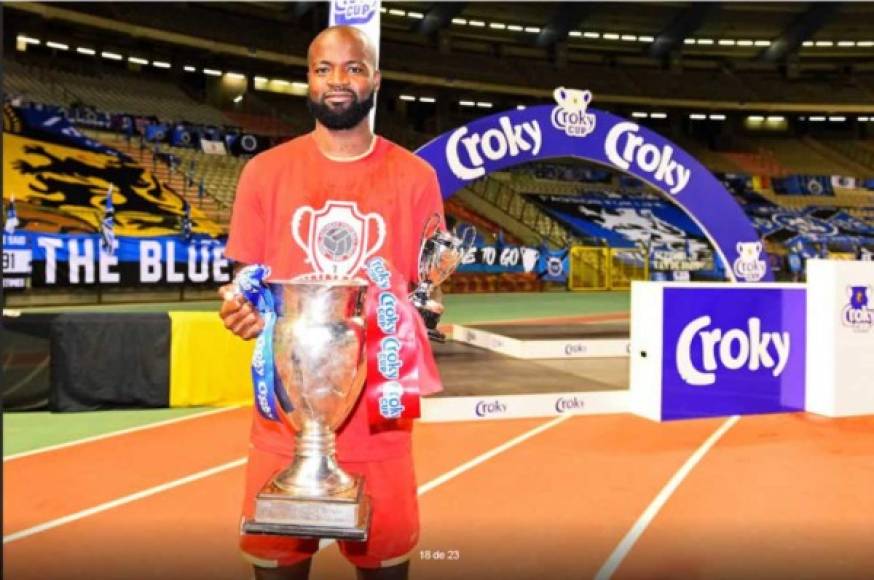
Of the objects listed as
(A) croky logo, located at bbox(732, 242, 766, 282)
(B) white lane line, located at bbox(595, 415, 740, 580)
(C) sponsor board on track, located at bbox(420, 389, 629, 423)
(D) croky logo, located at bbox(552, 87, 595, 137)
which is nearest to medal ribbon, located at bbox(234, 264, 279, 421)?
(B) white lane line, located at bbox(595, 415, 740, 580)

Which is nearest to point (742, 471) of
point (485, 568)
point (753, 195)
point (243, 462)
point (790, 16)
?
point (485, 568)

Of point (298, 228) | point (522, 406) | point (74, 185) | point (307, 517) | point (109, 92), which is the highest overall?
point (109, 92)

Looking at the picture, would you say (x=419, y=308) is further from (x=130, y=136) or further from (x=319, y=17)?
(x=319, y=17)

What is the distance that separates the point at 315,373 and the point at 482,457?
15.5ft

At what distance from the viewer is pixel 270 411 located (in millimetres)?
1826

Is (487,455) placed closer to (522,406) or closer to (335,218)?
(522,406)

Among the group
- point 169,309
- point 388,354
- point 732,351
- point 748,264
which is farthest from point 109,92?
point 388,354

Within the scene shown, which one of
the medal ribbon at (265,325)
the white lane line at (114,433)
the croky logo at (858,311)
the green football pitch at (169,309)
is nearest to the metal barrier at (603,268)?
the green football pitch at (169,309)

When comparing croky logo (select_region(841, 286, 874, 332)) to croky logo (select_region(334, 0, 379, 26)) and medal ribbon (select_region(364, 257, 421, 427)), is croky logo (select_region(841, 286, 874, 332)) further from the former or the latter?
medal ribbon (select_region(364, 257, 421, 427))

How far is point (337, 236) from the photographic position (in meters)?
2.15

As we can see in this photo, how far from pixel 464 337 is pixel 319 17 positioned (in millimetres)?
24763

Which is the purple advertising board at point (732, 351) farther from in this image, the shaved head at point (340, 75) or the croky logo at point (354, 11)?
the shaved head at point (340, 75)

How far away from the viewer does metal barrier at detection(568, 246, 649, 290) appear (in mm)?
28484

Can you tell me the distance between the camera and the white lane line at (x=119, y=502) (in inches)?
172
